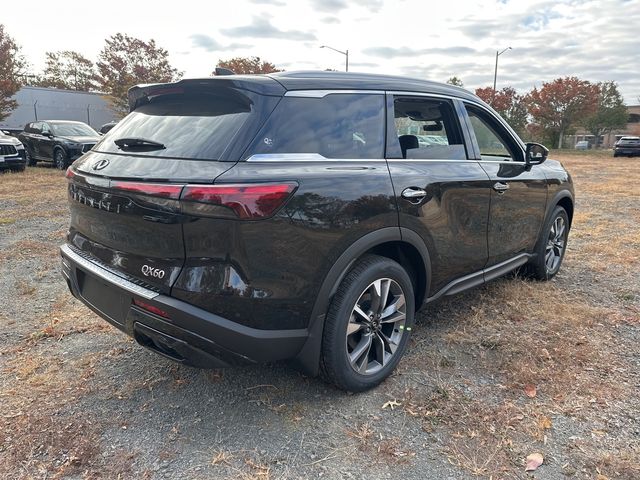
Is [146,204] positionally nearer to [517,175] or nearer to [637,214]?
[517,175]

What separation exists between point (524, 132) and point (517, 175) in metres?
41.7

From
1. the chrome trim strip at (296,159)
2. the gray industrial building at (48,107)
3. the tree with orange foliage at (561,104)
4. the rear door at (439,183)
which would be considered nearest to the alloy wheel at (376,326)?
the rear door at (439,183)

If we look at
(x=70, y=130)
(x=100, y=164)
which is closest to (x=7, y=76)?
(x=70, y=130)

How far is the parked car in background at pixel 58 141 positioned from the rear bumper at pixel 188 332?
13294mm

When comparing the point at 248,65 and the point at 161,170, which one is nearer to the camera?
the point at 161,170

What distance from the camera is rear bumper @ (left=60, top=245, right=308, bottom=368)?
7.47 ft

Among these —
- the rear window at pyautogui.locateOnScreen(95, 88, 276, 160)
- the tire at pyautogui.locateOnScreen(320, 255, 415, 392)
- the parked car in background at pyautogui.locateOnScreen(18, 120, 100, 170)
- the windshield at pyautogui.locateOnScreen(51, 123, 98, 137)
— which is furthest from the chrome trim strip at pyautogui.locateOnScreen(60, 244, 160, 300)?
the windshield at pyautogui.locateOnScreen(51, 123, 98, 137)

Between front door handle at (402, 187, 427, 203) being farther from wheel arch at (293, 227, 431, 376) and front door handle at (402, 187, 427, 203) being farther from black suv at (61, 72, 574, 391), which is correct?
wheel arch at (293, 227, 431, 376)

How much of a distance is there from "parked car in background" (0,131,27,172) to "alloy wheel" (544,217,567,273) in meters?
13.6

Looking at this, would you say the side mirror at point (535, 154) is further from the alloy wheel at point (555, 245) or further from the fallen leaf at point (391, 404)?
the fallen leaf at point (391, 404)

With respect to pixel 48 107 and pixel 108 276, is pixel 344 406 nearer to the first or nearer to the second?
pixel 108 276

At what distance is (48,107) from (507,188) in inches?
A: 1080

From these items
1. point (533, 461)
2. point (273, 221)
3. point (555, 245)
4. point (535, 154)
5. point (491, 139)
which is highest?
point (491, 139)

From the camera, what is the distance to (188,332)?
7.54 ft
